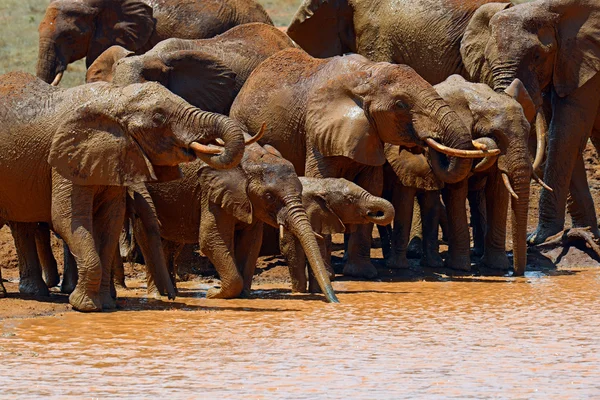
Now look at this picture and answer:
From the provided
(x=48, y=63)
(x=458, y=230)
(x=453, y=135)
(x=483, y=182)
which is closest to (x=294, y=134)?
(x=453, y=135)

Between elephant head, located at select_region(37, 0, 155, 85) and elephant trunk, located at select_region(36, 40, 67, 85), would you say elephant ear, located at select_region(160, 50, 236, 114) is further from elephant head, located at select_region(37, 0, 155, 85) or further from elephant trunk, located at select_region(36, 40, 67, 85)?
elephant trunk, located at select_region(36, 40, 67, 85)

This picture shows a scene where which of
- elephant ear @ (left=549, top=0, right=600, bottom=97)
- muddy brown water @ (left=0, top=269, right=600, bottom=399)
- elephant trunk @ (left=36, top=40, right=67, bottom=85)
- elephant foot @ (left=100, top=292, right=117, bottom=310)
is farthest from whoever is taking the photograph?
elephant trunk @ (left=36, top=40, right=67, bottom=85)

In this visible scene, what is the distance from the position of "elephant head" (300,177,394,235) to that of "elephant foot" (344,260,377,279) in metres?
1.38

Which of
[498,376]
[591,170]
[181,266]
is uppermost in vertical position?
[591,170]

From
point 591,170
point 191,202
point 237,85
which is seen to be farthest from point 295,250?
point 591,170

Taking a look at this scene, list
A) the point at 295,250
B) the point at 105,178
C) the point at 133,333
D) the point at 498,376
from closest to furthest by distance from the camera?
the point at 498,376 → the point at 133,333 → the point at 105,178 → the point at 295,250

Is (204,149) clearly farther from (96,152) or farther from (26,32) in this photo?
(26,32)

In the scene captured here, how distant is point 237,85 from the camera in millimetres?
13641

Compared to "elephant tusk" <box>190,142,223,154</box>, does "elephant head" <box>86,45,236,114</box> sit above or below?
above

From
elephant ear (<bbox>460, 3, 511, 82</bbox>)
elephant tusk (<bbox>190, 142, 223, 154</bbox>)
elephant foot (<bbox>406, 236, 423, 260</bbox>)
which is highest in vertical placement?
elephant ear (<bbox>460, 3, 511, 82</bbox>)

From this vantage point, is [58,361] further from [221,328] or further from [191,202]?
[191,202]

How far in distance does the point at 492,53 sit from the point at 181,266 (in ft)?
11.4

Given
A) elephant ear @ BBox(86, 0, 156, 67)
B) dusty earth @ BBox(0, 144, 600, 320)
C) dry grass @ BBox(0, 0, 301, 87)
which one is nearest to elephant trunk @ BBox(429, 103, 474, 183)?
dusty earth @ BBox(0, 144, 600, 320)

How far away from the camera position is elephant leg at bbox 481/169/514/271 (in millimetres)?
13023
